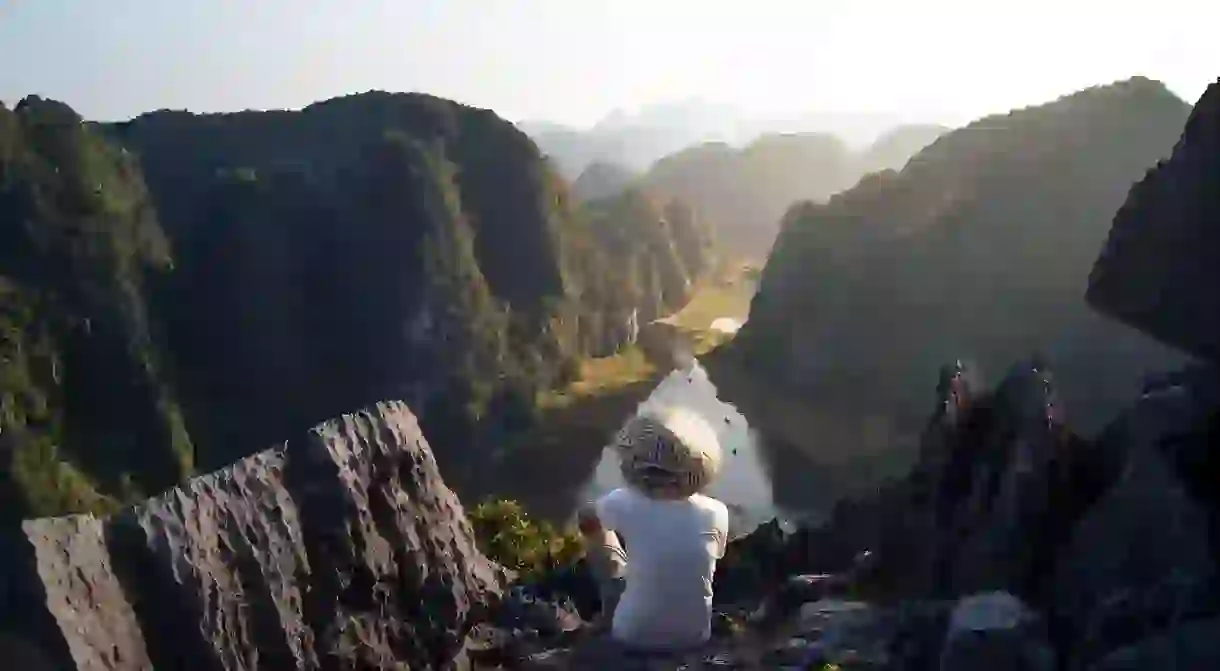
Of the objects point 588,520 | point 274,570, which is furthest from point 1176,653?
point 274,570

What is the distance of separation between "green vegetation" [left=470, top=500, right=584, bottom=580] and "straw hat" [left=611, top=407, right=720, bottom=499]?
26.9 feet

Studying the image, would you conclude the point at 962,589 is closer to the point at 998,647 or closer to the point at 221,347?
the point at 998,647

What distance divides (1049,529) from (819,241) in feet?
191

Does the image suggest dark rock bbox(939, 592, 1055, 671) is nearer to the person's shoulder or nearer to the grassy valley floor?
the person's shoulder

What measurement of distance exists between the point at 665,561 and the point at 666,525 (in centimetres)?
19

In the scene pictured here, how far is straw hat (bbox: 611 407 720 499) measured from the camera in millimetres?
5352

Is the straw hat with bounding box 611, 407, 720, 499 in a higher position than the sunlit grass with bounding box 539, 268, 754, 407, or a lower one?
higher

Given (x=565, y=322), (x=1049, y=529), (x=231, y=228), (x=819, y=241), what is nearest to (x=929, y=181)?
(x=819, y=241)

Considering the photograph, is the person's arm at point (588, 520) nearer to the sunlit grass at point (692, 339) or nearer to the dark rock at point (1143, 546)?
the dark rock at point (1143, 546)

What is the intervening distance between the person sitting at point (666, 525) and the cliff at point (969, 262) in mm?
39452

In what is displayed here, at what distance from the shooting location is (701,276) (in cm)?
11381

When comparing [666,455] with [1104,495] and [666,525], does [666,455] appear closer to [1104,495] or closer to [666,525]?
[666,525]

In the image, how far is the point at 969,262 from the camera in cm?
5484

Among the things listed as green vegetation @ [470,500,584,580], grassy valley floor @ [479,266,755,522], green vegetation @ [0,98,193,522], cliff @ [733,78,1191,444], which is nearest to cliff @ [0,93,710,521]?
green vegetation @ [0,98,193,522]
